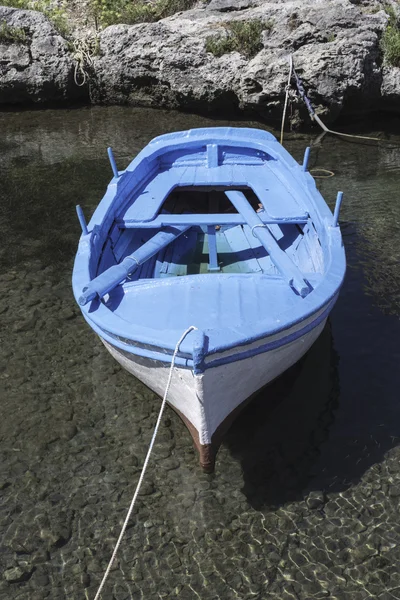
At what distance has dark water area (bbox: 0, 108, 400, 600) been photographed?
4.47 m

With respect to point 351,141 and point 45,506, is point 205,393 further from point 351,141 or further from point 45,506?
point 351,141

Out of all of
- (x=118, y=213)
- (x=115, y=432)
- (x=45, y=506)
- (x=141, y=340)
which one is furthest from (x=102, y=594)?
(x=118, y=213)

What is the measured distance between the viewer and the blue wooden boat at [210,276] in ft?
14.3

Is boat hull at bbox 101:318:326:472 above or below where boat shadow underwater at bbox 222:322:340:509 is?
above

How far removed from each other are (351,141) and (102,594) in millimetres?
11589

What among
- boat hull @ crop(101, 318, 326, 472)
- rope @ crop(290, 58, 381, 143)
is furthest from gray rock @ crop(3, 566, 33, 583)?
rope @ crop(290, 58, 381, 143)

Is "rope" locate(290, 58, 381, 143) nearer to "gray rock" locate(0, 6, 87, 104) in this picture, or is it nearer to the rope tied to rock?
the rope tied to rock

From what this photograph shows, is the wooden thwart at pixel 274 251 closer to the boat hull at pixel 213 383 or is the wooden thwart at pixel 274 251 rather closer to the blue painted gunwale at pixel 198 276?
the blue painted gunwale at pixel 198 276

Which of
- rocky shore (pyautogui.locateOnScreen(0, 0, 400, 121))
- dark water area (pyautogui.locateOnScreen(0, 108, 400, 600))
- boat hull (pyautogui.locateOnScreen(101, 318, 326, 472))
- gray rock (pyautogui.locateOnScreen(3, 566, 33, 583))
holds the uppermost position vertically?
rocky shore (pyautogui.locateOnScreen(0, 0, 400, 121))

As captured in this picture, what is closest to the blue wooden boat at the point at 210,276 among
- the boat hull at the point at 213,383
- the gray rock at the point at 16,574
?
the boat hull at the point at 213,383

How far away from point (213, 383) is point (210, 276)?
4.40 feet

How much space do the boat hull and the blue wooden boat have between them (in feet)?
0.04

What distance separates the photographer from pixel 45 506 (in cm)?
502

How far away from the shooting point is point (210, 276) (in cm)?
526
